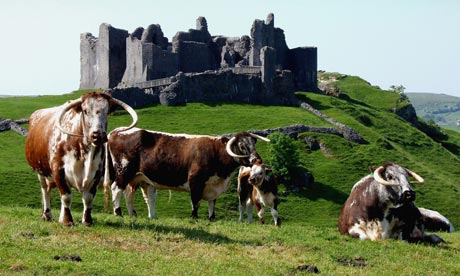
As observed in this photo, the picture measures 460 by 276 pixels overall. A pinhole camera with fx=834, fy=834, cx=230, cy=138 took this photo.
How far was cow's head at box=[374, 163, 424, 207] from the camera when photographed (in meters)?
20.5

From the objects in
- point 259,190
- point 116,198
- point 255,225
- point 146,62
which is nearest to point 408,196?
point 255,225

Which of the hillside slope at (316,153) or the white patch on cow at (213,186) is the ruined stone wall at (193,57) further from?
the white patch on cow at (213,186)

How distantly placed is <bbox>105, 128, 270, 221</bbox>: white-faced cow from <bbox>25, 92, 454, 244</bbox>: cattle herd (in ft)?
0.09

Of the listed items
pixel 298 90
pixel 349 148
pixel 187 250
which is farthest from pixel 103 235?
pixel 298 90

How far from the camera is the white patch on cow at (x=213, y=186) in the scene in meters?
23.6

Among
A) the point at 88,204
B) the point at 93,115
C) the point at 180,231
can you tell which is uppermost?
the point at 93,115

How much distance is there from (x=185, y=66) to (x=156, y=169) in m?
70.5

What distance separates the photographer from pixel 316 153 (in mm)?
72688

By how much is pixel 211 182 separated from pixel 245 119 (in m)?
55.5

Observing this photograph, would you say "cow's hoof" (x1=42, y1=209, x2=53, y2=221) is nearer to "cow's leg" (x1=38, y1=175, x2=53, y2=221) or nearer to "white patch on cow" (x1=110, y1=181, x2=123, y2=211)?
"cow's leg" (x1=38, y1=175, x2=53, y2=221)

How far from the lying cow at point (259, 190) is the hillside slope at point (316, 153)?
21775 millimetres

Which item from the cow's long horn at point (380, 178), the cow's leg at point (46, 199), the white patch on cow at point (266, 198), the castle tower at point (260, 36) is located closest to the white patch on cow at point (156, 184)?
the cow's leg at point (46, 199)

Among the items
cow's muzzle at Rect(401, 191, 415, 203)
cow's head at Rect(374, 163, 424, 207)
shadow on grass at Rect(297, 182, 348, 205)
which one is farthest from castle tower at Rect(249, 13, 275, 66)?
cow's muzzle at Rect(401, 191, 415, 203)

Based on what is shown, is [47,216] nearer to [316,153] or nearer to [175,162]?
[175,162]
